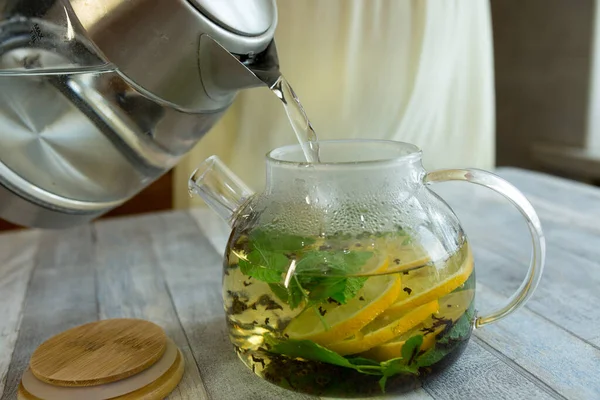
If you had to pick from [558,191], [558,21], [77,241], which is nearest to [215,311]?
[77,241]

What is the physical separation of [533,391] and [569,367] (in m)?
0.06

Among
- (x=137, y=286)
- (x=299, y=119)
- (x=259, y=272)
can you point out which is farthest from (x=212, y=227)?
(x=259, y=272)

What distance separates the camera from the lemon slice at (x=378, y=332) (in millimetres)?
456

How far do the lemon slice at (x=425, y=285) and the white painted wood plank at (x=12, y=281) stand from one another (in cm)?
35

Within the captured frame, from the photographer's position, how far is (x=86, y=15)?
0.55m

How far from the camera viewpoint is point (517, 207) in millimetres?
506

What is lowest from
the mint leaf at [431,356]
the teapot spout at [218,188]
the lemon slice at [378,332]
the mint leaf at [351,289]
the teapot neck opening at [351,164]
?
the mint leaf at [431,356]

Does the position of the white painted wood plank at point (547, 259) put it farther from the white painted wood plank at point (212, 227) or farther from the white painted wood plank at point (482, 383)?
the white painted wood plank at point (212, 227)

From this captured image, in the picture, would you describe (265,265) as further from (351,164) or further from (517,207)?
(517,207)

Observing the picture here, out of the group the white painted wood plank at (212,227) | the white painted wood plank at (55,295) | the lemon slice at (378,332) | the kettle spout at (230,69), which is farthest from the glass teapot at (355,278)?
the white painted wood plank at (212,227)

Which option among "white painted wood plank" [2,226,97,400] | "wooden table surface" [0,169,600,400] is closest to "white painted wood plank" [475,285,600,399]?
"wooden table surface" [0,169,600,400]

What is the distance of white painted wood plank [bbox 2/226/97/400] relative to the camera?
0.62m

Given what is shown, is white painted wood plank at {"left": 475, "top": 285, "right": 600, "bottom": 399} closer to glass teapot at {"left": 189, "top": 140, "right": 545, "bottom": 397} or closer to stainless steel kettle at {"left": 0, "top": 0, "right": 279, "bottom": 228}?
glass teapot at {"left": 189, "top": 140, "right": 545, "bottom": 397}

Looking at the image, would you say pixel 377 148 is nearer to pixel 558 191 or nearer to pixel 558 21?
pixel 558 191
